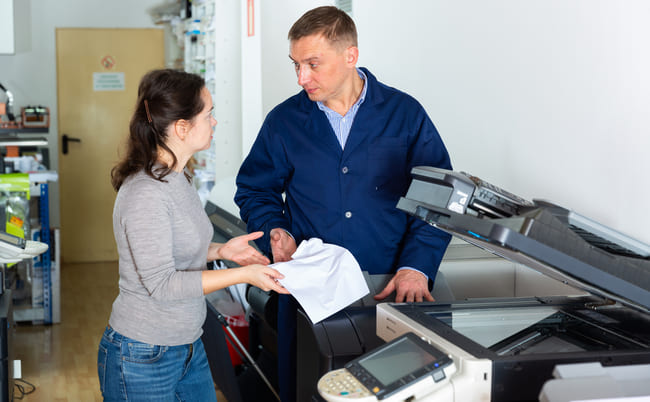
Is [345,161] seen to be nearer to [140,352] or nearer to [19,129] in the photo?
[140,352]

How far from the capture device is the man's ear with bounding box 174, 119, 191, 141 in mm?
1872

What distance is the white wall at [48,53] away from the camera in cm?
718

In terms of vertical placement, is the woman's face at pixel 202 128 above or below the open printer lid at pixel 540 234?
above

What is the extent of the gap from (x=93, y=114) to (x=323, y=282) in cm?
632

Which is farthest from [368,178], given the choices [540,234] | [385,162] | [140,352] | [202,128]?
[540,234]

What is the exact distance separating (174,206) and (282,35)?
294cm

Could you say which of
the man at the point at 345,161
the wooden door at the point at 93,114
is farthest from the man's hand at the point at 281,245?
the wooden door at the point at 93,114

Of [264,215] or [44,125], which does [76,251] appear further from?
[264,215]

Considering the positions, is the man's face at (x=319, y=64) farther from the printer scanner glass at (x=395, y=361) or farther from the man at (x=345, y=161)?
the printer scanner glass at (x=395, y=361)

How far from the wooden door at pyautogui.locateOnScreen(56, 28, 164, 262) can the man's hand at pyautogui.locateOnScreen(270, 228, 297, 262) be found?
567cm

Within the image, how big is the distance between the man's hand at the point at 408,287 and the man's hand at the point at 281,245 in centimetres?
30

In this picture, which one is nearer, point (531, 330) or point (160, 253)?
point (531, 330)

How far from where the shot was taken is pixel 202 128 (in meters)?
1.91

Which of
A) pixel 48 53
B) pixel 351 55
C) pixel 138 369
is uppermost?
pixel 48 53
